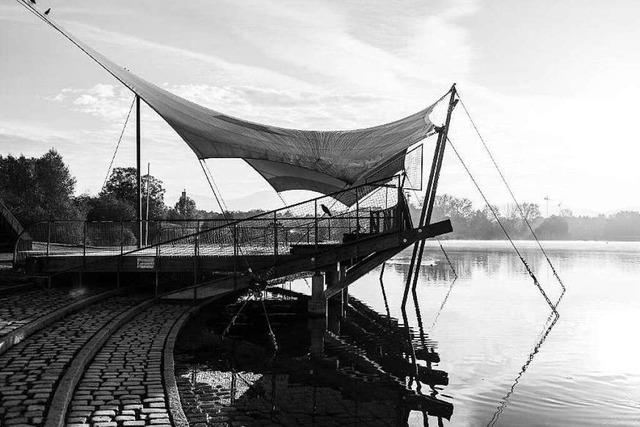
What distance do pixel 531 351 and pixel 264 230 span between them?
1091 cm

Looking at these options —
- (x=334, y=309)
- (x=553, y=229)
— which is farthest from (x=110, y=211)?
(x=553, y=229)

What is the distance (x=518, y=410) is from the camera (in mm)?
9461

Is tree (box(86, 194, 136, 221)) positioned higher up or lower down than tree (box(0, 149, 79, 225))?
lower down

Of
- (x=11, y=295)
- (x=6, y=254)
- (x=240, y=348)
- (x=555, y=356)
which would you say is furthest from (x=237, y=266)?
(x=6, y=254)

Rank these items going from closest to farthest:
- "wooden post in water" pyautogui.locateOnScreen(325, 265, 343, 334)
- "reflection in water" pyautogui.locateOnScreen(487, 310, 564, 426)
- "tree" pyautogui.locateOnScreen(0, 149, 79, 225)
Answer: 1. "reflection in water" pyautogui.locateOnScreen(487, 310, 564, 426)
2. "wooden post in water" pyautogui.locateOnScreen(325, 265, 343, 334)
3. "tree" pyautogui.locateOnScreen(0, 149, 79, 225)

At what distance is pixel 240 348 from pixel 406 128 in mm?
8013

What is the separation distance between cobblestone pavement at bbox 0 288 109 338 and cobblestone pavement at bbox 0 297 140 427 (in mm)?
491

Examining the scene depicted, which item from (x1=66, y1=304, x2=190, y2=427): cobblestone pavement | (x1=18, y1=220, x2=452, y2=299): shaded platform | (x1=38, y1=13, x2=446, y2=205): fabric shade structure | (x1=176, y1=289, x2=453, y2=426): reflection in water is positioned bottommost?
(x1=176, y1=289, x2=453, y2=426): reflection in water

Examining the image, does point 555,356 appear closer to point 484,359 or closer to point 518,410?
point 484,359

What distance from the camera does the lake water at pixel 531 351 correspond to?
31.1ft

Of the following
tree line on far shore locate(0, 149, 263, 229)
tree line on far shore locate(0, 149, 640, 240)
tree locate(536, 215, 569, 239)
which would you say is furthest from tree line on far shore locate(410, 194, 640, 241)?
tree line on far shore locate(0, 149, 263, 229)

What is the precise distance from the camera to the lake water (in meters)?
9.48

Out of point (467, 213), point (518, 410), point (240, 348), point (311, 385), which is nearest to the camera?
point (518, 410)

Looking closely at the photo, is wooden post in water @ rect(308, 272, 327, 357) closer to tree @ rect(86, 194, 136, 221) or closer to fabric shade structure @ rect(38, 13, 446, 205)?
fabric shade structure @ rect(38, 13, 446, 205)
